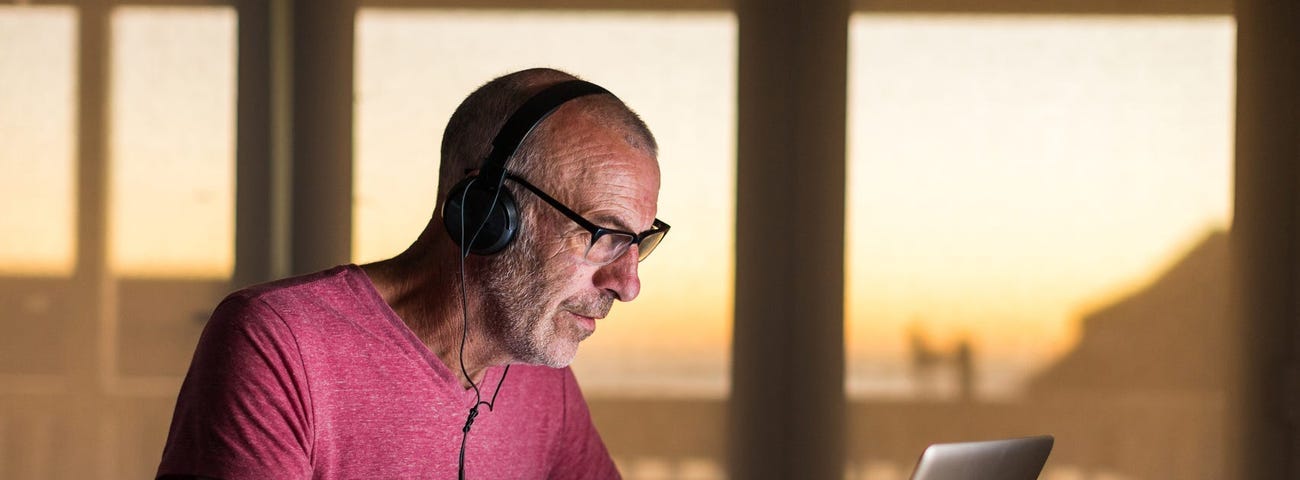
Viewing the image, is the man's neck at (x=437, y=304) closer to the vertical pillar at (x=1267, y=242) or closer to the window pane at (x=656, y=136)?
the window pane at (x=656, y=136)

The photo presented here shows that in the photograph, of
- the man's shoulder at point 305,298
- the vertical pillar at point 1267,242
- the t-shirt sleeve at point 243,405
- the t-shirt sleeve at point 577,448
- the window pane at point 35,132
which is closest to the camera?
the t-shirt sleeve at point 243,405

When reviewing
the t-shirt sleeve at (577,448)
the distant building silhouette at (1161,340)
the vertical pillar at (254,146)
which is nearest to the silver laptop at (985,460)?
the t-shirt sleeve at (577,448)

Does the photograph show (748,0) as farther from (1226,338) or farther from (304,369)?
(304,369)

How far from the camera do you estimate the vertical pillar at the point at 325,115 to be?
274cm

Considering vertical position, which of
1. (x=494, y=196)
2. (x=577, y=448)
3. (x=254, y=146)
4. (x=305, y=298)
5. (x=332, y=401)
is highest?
(x=254, y=146)

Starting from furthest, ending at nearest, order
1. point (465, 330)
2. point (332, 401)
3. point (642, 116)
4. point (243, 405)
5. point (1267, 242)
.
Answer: point (642, 116)
point (1267, 242)
point (465, 330)
point (332, 401)
point (243, 405)

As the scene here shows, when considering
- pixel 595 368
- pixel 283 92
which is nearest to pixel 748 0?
pixel 595 368

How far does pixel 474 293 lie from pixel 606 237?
16 cm

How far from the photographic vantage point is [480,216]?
1.12 meters

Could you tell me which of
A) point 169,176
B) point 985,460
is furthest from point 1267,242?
point 169,176

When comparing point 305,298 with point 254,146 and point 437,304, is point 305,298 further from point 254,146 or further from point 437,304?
point 254,146

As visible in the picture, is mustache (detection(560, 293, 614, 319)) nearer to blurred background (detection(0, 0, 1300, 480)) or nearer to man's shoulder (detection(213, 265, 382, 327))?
man's shoulder (detection(213, 265, 382, 327))

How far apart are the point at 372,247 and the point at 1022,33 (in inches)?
67.0

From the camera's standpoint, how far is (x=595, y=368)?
109 inches
